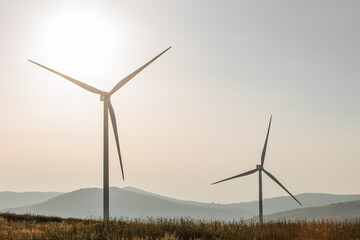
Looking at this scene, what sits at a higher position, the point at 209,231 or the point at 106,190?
the point at 106,190

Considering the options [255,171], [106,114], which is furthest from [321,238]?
[255,171]

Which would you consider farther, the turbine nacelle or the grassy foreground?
the turbine nacelle

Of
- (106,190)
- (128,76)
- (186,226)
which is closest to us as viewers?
(186,226)

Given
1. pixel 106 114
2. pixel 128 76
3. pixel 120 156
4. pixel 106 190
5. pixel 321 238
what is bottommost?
pixel 321 238

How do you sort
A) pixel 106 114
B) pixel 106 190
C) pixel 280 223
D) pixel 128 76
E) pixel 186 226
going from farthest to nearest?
1. pixel 128 76
2. pixel 106 114
3. pixel 106 190
4. pixel 280 223
5. pixel 186 226

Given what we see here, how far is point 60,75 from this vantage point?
4806 centimetres

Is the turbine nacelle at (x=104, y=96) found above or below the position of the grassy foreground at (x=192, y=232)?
above

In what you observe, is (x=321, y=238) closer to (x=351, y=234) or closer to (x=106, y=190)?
(x=351, y=234)

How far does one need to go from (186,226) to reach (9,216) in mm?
27227

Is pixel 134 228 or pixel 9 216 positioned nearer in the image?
pixel 134 228

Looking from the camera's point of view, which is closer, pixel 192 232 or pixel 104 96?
pixel 192 232

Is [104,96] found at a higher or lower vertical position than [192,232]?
higher

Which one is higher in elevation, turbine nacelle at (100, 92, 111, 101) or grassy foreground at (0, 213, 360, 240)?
turbine nacelle at (100, 92, 111, 101)

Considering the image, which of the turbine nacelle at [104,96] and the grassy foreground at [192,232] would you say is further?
the turbine nacelle at [104,96]
